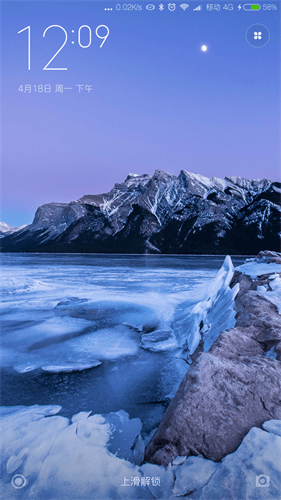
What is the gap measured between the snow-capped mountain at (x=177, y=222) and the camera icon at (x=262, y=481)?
12293 cm

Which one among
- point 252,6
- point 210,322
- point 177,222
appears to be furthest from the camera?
point 177,222

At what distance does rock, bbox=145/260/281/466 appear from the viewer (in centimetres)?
222

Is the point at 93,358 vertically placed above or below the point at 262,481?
below

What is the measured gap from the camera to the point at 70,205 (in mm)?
196750

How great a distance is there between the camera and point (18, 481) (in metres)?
2.39

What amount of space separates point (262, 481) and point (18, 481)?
2190 millimetres

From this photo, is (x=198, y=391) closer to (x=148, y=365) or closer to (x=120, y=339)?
(x=148, y=365)

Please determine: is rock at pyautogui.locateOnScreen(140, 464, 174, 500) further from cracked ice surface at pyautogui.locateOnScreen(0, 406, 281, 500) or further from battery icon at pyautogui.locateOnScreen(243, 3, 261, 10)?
battery icon at pyautogui.locateOnScreen(243, 3, 261, 10)

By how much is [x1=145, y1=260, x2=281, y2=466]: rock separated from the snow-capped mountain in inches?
4798

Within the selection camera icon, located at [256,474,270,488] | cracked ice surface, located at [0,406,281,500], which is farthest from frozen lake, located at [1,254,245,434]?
camera icon, located at [256,474,270,488]

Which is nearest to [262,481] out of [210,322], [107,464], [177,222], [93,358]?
[107,464]

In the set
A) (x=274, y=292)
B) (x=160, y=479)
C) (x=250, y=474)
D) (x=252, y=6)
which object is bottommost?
(x=160, y=479)

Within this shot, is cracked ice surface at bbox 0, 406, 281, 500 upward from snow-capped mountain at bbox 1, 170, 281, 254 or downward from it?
downward

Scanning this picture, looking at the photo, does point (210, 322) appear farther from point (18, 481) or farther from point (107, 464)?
point (18, 481)
